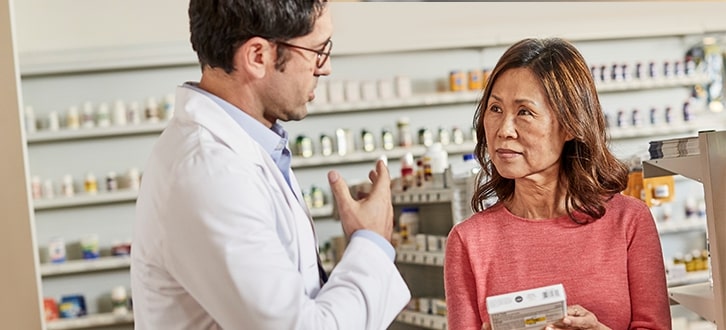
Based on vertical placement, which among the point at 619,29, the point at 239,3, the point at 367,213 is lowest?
the point at 367,213

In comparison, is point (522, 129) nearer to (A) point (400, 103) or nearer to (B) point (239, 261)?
(B) point (239, 261)

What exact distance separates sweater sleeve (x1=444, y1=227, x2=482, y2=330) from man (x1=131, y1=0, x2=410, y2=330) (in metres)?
0.42

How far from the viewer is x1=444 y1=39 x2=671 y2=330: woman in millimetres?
2160

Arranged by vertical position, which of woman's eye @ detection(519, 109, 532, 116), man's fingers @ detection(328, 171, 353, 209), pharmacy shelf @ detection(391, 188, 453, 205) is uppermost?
woman's eye @ detection(519, 109, 532, 116)

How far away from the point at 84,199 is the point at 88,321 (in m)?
0.85

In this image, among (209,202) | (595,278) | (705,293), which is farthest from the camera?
(705,293)

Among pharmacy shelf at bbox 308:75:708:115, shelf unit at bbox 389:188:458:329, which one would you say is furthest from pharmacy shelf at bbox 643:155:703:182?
pharmacy shelf at bbox 308:75:708:115

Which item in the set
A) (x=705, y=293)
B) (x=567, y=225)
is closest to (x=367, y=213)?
(x=567, y=225)

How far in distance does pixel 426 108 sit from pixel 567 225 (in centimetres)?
537

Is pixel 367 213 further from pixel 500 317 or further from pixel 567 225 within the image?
pixel 567 225

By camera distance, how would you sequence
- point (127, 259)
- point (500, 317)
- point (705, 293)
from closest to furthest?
1. point (500, 317)
2. point (705, 293)
3. point (127, 259)

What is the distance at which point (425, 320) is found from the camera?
506cm

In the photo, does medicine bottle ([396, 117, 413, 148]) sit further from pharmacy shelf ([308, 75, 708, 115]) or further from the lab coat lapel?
the lab coat lapel

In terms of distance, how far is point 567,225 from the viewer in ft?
7.34
